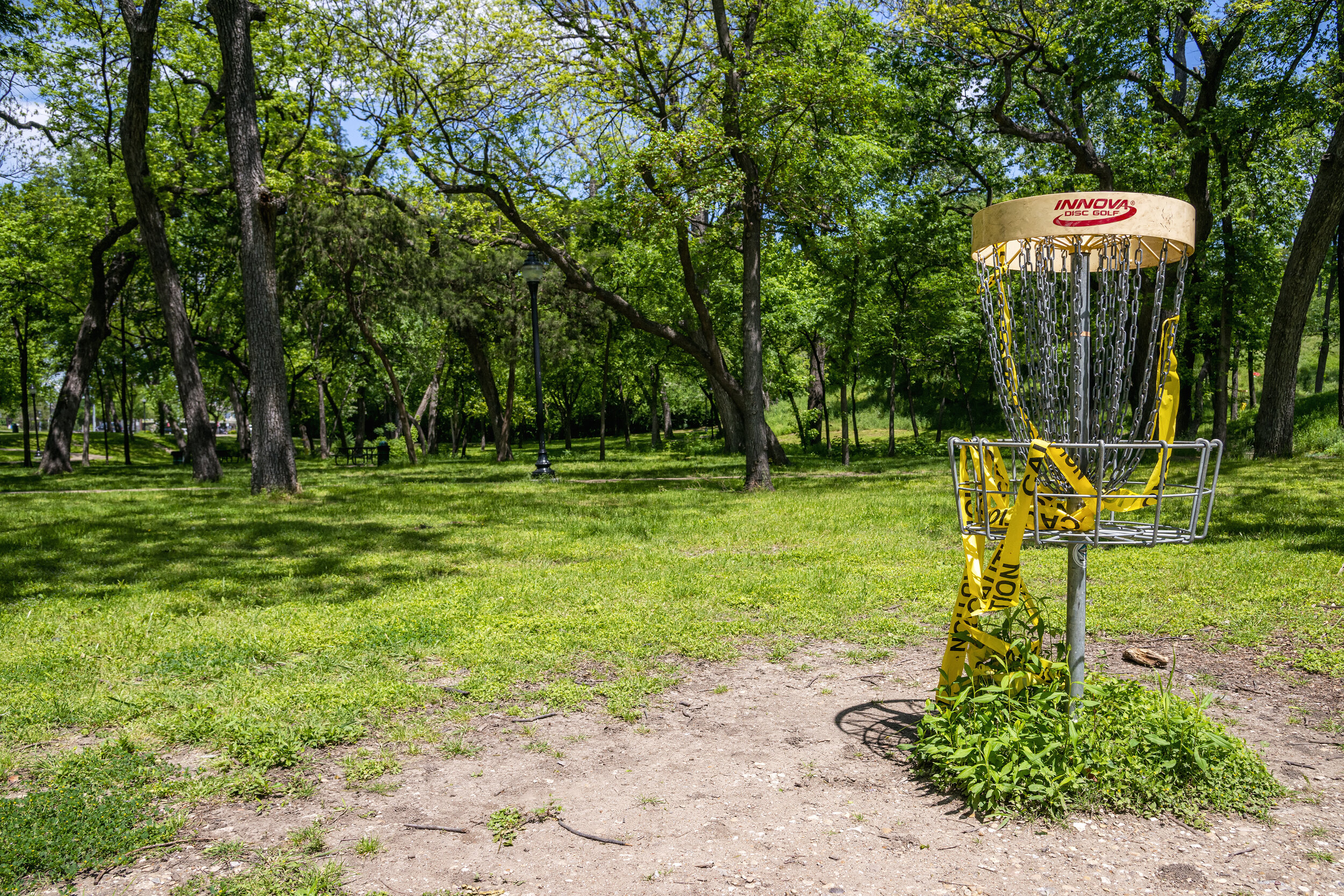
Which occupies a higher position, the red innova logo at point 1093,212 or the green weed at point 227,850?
the red innova logo at point 1093,212

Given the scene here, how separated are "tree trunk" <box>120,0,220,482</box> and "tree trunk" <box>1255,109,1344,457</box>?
63.9 feet

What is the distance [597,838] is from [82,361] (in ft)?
79.7

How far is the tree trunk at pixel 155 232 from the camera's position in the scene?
14805 mm

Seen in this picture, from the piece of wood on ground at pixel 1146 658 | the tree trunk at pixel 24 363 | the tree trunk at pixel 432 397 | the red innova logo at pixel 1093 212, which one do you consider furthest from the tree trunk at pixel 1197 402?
the tree trunk at pixel 24 363

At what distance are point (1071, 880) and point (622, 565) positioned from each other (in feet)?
19.6

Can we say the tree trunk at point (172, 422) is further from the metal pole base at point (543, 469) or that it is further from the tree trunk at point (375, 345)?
the metal pole base at point (543, 469)

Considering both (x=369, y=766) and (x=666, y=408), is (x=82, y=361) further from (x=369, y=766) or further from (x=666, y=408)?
(x=666, y=408)

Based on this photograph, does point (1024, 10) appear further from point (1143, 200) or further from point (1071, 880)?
point (1071, 880)

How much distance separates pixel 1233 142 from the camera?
18.3 m

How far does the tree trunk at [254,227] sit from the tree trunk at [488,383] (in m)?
11.9

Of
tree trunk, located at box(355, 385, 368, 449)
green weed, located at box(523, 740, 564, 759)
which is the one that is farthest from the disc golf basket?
tree trunk, located at box(355, 385, 368, 449)

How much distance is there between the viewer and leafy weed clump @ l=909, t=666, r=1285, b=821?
10.7ft

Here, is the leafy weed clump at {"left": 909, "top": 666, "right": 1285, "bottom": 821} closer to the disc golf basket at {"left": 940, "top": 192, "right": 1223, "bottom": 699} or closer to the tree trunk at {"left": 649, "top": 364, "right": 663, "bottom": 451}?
the disc golf basket at {"left": 940, "top": 192, "right": 1223, "bottom": 699}

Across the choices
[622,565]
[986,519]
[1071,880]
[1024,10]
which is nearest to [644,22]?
[1024,10]
